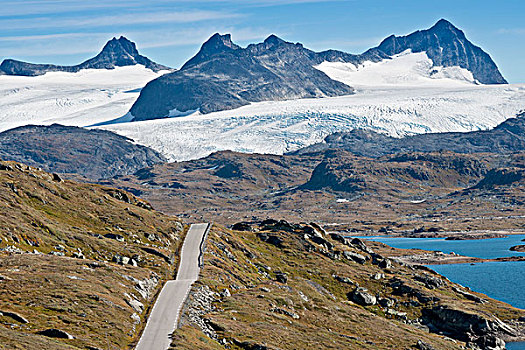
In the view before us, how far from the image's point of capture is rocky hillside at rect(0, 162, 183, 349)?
59.8m

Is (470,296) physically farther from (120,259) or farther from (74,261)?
(74,261)

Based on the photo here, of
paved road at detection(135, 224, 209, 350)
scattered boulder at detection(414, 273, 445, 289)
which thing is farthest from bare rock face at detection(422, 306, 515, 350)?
paved road at detection(135, 224, 209, 350)

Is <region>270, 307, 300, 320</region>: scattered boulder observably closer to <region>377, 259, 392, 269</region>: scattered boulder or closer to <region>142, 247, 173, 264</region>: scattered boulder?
<region>142, 247, 173, 264</region>: scattered boulder

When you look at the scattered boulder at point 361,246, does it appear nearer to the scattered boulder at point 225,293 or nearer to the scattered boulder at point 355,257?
the scattered boulder at point 355,257

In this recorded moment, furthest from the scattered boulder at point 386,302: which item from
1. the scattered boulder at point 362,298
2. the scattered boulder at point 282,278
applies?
the scattered boulder at point 282,278

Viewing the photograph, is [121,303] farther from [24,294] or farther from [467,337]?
[467,337]

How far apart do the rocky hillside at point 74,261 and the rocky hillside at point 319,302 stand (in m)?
6.87

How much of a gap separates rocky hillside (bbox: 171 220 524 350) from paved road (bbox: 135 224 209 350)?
4.62 feet

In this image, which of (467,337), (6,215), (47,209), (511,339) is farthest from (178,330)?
(511,339)

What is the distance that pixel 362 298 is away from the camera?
384 feet

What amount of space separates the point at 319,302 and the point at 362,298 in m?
17.9

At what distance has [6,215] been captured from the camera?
3634 inches

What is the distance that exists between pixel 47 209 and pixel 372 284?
58.9m

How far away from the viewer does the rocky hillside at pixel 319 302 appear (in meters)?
75.2
